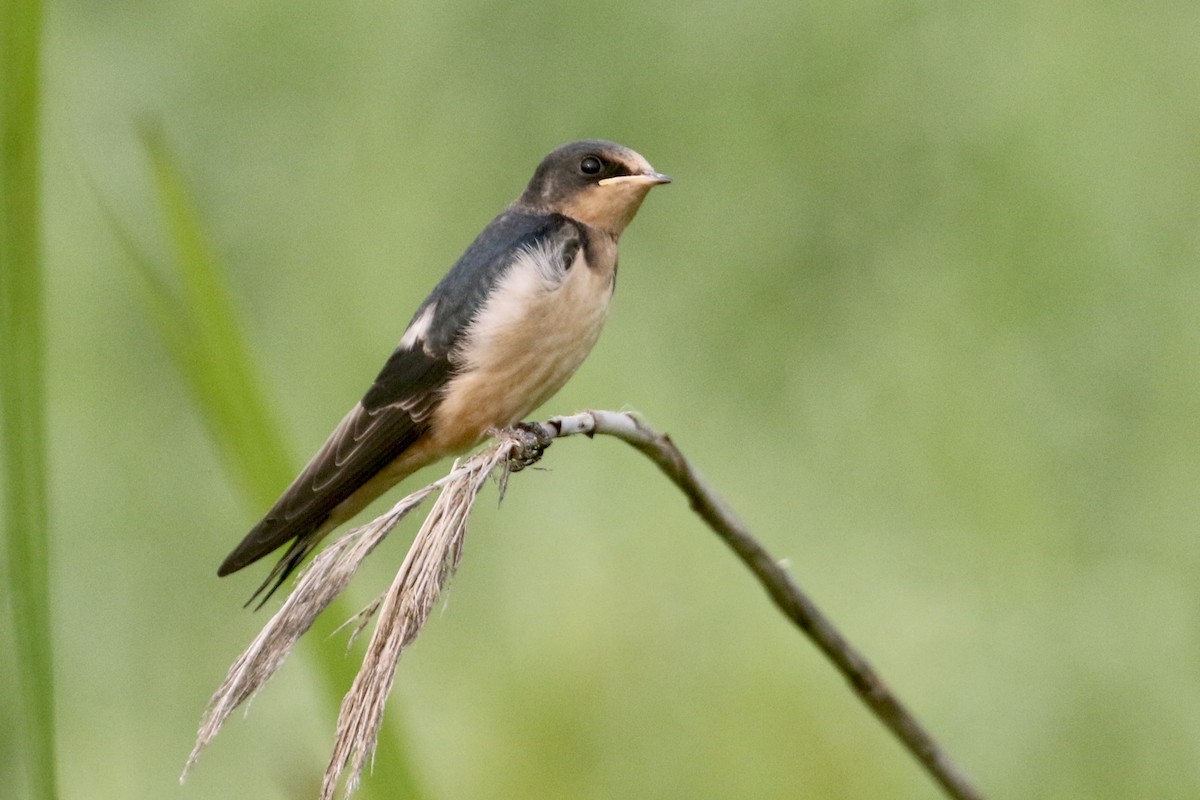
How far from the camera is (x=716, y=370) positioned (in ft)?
14.7

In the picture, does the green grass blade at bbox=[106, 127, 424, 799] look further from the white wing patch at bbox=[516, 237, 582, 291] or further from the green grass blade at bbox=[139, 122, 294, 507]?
the white wing patch at bbox=[516, 237, 582, 291]

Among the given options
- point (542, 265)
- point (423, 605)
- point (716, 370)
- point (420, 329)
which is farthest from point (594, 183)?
point (716, 370)

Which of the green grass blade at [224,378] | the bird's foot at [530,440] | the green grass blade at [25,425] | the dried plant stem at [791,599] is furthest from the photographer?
the bird's foot at [530,440]

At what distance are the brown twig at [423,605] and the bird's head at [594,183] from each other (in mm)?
829

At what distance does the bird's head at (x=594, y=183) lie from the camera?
7.22ft

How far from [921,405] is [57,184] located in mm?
2792

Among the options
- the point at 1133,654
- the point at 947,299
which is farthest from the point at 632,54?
the point at 1133,654

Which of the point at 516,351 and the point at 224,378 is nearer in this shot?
the point at 224,378

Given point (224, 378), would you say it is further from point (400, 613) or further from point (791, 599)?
point (791, 599)

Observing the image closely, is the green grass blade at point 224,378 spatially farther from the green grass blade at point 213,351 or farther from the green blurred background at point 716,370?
the green blurred background at point 716,370

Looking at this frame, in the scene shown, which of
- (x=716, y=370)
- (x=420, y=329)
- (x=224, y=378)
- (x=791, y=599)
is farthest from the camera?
(x=716, y=370)

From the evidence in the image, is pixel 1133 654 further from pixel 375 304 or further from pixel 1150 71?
pixel 375 304

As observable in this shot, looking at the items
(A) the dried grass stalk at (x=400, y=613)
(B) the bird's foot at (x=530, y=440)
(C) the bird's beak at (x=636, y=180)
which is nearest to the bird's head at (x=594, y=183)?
(C) the bird's beak at (x=636, y=180)

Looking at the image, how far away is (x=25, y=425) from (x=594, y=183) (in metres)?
1.42
